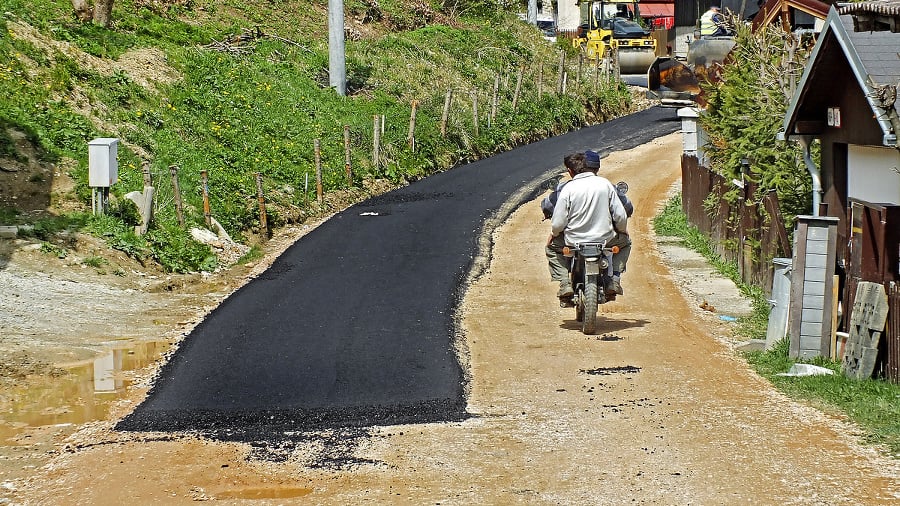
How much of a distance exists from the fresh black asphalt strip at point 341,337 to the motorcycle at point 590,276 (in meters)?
1.55

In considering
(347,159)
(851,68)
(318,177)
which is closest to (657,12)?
(347,159)

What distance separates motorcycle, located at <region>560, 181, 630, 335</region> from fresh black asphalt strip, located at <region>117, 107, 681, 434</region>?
5.08 ft

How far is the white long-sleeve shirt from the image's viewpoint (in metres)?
12.5

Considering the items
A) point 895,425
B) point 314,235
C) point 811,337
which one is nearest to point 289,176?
point 314,235

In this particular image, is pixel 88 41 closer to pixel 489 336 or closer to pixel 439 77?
pixel 439 77

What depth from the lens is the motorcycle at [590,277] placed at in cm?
1238

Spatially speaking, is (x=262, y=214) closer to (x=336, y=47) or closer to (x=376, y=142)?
(x=376, y=142)

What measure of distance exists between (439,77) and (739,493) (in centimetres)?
3150

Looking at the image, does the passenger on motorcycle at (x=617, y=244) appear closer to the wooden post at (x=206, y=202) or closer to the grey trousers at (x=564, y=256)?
the grey trousers at (x=564, y=256)

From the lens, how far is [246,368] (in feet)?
36.9

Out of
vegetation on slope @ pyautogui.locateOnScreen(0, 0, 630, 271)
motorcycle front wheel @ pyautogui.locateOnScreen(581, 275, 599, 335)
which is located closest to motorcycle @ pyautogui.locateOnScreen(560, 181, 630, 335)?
motorcycle front wheel @ pyautogui.locateOnScreen(581, 275, 599, 335)

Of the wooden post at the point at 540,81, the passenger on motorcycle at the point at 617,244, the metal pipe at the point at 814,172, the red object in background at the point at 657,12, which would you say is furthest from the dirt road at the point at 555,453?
the red object in background at the point at 657,12

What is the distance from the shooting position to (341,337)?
12680mm

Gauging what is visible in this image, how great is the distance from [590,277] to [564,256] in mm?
639
